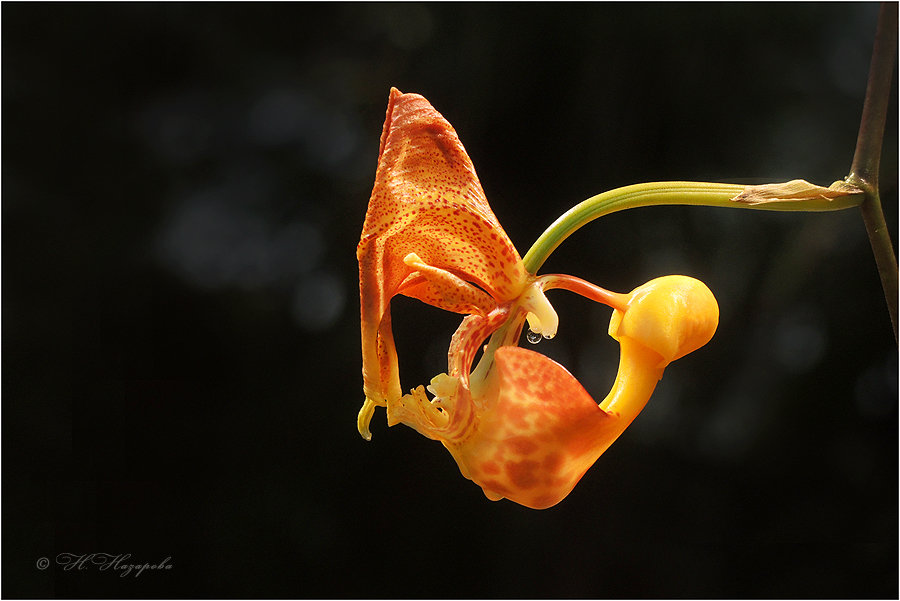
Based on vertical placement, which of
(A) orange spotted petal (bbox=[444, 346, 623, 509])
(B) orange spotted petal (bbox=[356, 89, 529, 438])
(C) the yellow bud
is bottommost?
(A) orange spotted petal (bbox=[444, 346, 623, 509])

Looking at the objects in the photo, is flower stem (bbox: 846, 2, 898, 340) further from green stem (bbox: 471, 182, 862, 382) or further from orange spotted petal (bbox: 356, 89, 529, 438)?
orange spotted petal (bbox: 356, 89, 529, 438)

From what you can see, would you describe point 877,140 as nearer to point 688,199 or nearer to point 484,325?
point 688,199

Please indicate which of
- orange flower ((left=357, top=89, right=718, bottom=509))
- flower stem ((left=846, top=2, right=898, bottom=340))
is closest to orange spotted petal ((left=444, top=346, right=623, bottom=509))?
orange flower ((left=357, top=89, right=718, bottom=509))

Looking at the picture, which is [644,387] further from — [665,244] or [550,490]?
[665,244]

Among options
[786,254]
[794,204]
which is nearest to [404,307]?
[786,254]

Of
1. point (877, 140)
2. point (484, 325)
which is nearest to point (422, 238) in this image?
point (484, 325)

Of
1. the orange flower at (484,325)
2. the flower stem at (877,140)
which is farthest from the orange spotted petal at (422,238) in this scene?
the flower stem at (877,140)
